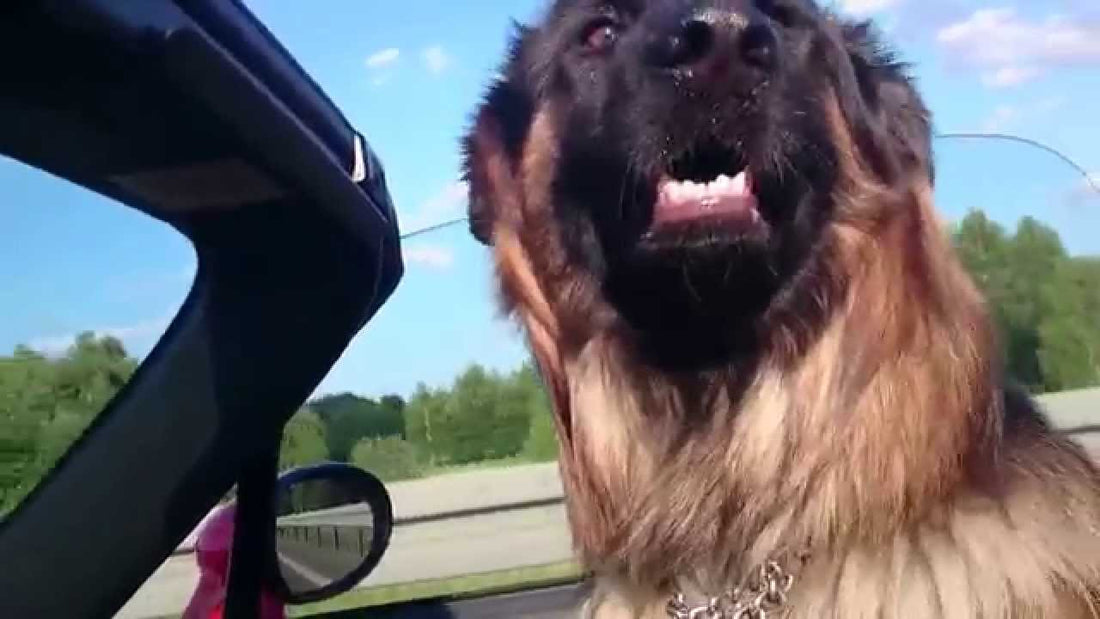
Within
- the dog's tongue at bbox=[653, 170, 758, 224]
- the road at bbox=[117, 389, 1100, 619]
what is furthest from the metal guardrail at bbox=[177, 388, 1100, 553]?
the dog's tongue at bbox=[653, 170, 758, 224]

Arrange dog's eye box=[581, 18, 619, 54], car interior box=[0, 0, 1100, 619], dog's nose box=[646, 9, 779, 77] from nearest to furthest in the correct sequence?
car interior box=[0, 0, 1100, 619] < dog's nose box=[646, 9, 779, 77] < dog's eye box=[581, 18, 619, 54]

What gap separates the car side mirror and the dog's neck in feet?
2.89

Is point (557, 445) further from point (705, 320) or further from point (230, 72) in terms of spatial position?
point (230, 72)

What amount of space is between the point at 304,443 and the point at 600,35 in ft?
5.22

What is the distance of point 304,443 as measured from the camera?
9.18 feet

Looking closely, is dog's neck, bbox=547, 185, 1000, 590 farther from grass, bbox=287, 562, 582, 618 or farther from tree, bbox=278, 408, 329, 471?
tree, bbox=278, 408, 329, 471

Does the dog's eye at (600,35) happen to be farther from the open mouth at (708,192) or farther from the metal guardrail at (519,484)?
the metal guardrail at (519,484)

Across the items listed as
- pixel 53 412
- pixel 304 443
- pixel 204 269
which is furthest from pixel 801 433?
pixel 53 412

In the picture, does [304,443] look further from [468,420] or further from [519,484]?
[519,484]

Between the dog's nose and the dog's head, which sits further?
the dog's head

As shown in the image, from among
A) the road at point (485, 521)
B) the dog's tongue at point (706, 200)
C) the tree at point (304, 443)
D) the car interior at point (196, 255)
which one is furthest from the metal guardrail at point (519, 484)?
the car interior at point (196, 255)

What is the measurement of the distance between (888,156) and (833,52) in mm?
305

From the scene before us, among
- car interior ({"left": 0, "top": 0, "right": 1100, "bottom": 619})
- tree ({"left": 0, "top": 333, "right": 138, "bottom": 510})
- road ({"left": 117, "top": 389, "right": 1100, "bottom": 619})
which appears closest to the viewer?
car interior ({"left": 0, "top": 0, "right": 1100, "bottom": 619})

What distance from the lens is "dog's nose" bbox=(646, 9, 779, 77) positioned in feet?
10.3
